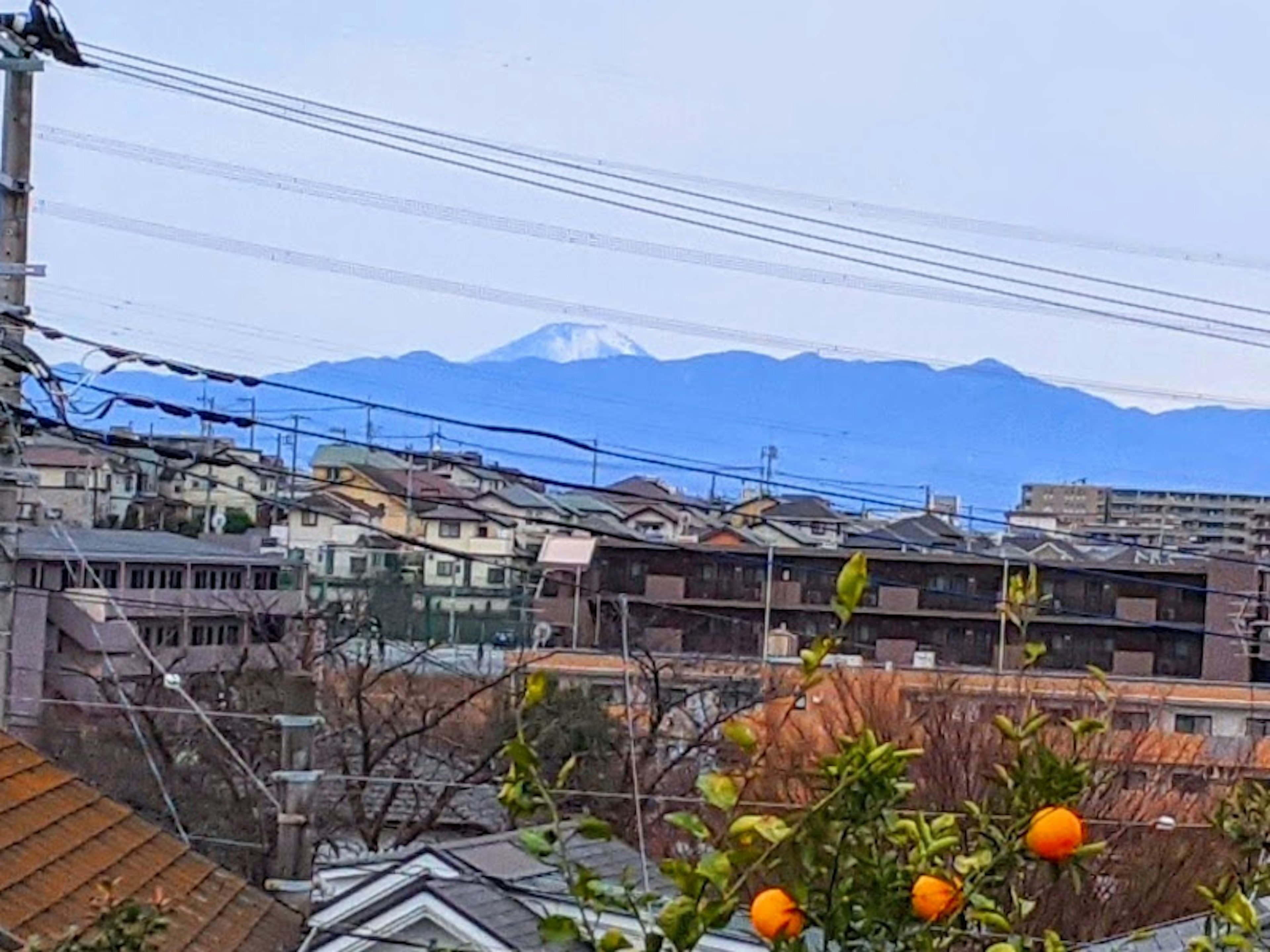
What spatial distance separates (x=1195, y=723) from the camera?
67.8 feet

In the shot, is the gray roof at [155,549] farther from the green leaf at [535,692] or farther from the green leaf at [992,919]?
the green leaf at [992,919]

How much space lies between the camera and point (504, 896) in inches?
235

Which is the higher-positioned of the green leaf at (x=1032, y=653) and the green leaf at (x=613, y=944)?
the green leaf at (x=1032, y=653)

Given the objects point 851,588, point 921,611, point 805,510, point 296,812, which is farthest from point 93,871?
point 921,611

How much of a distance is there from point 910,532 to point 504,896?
1602 cm

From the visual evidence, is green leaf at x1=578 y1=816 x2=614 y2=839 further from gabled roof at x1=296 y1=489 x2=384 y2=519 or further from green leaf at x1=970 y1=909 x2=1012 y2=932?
gabled roof at x1=296 y1=489 x2=384 y2=519

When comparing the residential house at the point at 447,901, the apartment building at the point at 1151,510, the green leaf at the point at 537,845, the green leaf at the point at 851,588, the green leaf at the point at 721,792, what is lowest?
the residential house at the point at 447,901

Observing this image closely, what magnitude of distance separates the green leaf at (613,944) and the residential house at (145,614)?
34.2ft

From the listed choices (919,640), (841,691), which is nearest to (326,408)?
(841,691)

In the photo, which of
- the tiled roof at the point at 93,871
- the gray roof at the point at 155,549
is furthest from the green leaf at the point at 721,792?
the gray roof at the point at 155,549

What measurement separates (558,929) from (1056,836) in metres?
0.41

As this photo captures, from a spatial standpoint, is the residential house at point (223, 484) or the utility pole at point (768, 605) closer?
the residential house at point (223, 484)

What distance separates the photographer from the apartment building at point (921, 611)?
23.6m

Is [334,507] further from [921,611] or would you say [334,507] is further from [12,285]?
[921,611]
